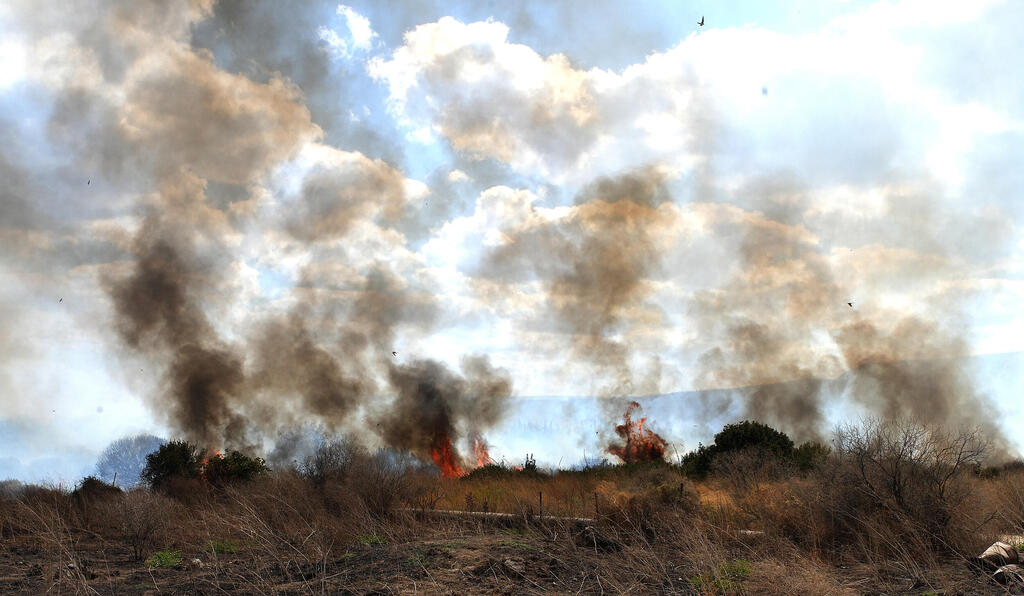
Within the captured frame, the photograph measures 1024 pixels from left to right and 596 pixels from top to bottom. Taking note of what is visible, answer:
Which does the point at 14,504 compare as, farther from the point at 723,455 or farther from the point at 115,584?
the point at 723,455

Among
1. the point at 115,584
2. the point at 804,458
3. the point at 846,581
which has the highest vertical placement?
the point at 804,458

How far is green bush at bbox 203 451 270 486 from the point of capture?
26.7 metres

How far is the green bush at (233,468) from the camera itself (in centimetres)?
2667

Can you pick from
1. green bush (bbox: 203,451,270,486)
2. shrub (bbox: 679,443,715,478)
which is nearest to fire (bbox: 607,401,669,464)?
shrub (bbox: 679,443,715,478)

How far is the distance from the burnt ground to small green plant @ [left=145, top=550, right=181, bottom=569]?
19cm

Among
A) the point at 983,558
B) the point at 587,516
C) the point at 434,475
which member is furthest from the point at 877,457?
the point at 434,475

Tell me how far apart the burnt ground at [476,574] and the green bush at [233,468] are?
12.2 meters

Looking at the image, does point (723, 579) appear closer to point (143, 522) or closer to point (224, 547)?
point (224, 547)

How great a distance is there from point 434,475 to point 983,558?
16412 mm

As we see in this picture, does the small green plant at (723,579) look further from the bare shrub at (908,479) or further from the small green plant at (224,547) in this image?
the small green plant at (224,547)

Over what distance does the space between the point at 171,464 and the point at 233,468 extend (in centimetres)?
298

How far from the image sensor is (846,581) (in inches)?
435

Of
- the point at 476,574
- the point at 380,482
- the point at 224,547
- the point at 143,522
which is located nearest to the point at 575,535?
the point at 476,574

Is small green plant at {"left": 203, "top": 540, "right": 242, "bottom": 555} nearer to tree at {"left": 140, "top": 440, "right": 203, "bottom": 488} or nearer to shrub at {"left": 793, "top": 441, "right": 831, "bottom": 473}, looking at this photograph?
tree at {"left": 140, "top": 440, "right": 203, "bottom": 488}
